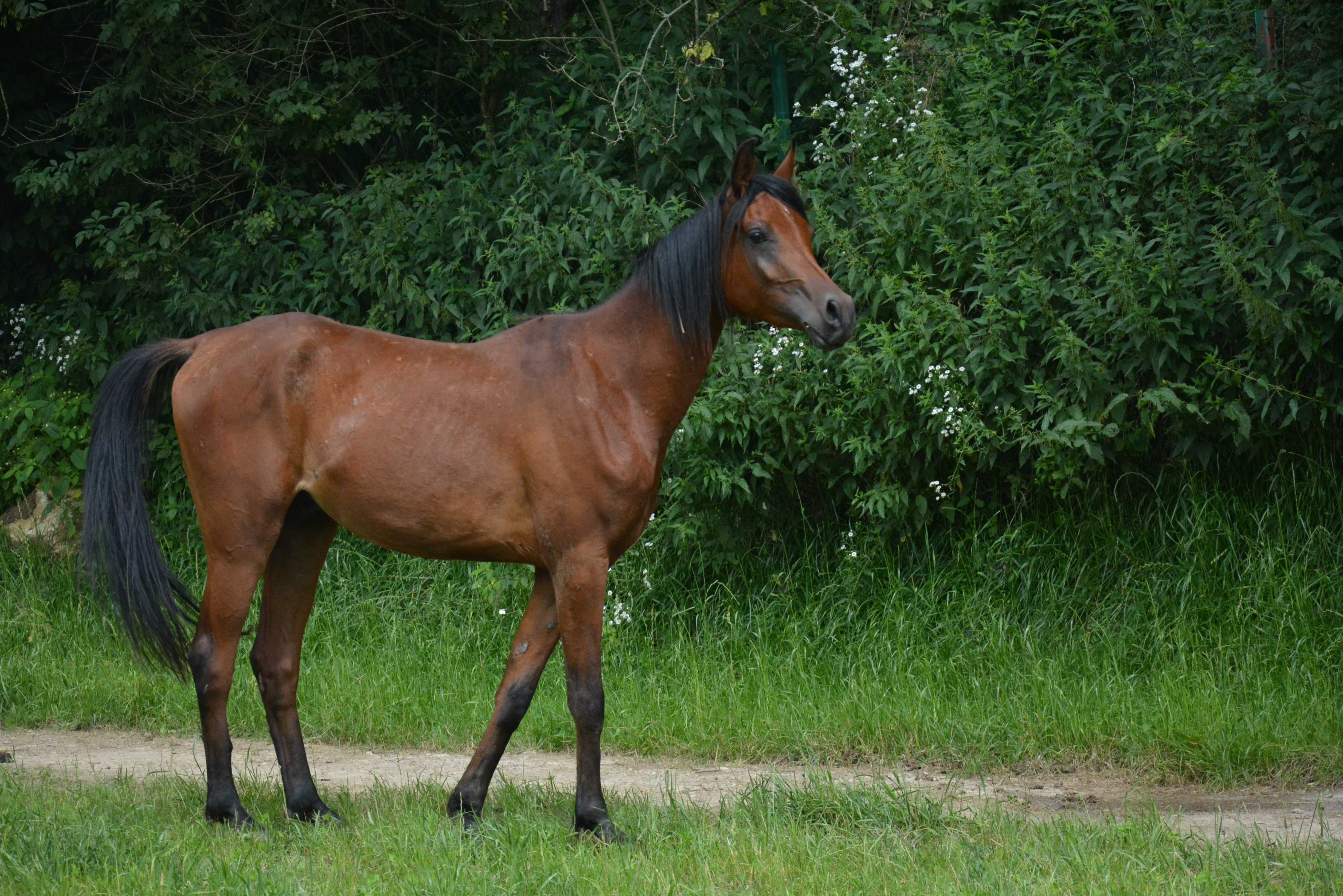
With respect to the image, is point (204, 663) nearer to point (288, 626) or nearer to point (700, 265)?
point (288, 626)

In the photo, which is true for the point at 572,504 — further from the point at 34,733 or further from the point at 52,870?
the point at 34,733

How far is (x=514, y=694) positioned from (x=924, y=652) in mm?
2446

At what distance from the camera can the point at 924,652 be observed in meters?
6.14

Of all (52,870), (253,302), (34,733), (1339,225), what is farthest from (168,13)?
(1339,225)

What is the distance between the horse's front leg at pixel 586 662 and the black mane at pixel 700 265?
875 millimetres

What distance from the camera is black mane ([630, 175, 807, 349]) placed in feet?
14.2

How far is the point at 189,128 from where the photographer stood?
905cm

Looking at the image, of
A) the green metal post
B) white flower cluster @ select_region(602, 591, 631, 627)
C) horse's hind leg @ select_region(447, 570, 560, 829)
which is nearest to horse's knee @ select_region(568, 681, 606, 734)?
horse's hind leg @ select_region(447, 570, 560, 829)

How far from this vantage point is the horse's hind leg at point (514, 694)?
4.51 metres

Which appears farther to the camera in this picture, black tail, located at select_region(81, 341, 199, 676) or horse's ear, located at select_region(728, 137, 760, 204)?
black tail, located at select_region(81, 341, 199, 676)

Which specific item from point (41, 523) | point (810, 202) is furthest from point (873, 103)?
point (41, 523)

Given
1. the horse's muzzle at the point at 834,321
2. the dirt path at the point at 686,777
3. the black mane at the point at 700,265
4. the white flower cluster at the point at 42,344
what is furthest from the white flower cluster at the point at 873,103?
the white flower cluster at the point at 42,344

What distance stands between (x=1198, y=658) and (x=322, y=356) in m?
4.10

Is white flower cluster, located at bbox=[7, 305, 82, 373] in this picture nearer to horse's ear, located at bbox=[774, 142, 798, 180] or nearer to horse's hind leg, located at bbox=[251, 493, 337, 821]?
horse's hind leg, located at bbox=[251, 493, 337, 821]
